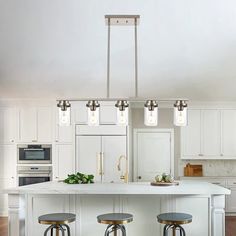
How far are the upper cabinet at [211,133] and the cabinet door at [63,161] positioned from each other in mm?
2231

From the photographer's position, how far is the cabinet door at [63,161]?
25.5 ft

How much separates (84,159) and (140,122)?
1568 mm

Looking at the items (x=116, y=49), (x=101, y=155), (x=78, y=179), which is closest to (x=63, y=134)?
(x=101, y=155)

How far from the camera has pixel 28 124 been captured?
796 cm

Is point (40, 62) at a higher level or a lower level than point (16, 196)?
higher

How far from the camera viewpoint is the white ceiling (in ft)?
16.8

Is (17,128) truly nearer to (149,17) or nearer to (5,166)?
(5,166)

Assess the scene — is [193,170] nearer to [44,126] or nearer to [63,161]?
[63,161]

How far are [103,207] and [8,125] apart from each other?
3631 millimetres

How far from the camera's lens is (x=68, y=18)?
5.33 meters

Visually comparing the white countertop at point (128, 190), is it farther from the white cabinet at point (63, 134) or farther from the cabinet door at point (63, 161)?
the white cabinet at point (63, 134)

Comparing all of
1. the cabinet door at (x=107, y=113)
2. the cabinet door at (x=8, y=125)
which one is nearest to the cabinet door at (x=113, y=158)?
the cabinet door at (x=107, y=113)

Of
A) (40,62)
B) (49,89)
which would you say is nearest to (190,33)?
(40,62)

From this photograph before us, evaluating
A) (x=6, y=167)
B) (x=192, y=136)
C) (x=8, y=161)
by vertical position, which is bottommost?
(x=6, y=167)
